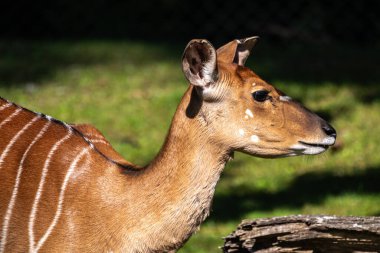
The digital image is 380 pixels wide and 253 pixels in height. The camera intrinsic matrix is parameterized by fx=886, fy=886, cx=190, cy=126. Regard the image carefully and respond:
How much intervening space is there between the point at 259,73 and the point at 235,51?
4.92 meters

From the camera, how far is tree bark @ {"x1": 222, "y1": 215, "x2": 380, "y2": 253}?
437 cm

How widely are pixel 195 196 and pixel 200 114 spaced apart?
1.23 feet

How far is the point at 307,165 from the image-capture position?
24.6ft

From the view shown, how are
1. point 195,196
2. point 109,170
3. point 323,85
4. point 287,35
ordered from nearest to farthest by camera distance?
point 195,196 < point 109,170 < point 323,85 < point 287,35

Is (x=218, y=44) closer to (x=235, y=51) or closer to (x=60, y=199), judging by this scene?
(x=235, y=51)

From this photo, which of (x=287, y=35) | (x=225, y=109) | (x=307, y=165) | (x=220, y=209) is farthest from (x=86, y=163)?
(x=287, y=35)

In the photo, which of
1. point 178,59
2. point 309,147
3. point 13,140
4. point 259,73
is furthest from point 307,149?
point 178,59

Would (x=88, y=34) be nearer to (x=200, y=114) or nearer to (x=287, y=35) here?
(x=287, y=35)

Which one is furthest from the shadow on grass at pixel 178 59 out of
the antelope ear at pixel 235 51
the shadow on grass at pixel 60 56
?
the antelope ear at pixel 235 51

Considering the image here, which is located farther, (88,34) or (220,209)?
(88,34)

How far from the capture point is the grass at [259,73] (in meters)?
6.80

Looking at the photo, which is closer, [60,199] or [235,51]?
[60,199]

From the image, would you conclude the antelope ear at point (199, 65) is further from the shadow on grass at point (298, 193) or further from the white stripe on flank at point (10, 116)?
the shadow on grass at point (298, 193)

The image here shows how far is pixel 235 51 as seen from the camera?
14.5 ft
